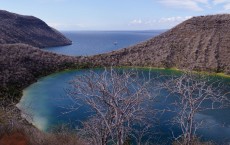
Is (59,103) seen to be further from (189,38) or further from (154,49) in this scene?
(189,38)

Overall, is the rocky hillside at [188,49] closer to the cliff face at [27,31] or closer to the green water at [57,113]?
the green water at [57,113]

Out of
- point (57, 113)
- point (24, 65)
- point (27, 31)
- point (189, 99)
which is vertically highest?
point (189, 99)

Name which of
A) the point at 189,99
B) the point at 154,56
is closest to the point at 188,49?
the point at 154,56

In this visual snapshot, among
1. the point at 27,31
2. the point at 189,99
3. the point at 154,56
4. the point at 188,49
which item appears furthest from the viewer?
the point at 27,31

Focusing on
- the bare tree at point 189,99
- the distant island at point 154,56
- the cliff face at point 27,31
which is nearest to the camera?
the bare tree at point 189,99

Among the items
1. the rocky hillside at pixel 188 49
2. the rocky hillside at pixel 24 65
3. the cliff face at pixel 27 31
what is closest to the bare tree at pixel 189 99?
the rocky hillside at pixel 24 65

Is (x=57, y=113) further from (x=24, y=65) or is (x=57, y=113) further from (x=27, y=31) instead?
(x=27, y=31)
